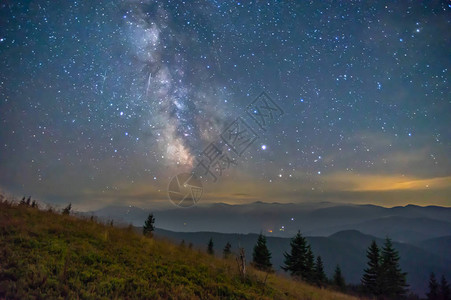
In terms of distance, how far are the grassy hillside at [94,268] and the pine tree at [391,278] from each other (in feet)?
116

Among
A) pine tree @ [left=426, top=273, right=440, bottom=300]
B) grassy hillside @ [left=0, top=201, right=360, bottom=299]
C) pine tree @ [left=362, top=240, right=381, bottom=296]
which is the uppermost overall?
grassy hillside @ [left=0, top=201, right=360, bottom=299]

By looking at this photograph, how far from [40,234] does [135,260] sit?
12.5 feet

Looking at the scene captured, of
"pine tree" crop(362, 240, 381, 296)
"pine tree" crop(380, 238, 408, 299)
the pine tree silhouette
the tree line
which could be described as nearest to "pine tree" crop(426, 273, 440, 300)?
the tree line

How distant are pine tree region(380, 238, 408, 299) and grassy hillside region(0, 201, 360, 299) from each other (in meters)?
35.4

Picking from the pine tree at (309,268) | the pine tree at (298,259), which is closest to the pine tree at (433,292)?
the pine tree at (309,268)

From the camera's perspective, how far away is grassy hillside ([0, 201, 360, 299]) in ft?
16.4

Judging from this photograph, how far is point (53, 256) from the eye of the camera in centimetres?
631

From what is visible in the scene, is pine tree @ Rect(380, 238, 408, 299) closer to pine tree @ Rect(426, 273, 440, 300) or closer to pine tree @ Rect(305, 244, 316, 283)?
pine tree @ Rect(426, 273, 440, 300)

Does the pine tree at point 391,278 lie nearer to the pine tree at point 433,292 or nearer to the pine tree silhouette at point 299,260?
the pine tree at point 433,292

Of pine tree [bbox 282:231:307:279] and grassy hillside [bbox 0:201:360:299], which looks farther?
pine tree [bbox 282:231:307:279]

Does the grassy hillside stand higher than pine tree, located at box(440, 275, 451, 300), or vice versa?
the grassy hillside

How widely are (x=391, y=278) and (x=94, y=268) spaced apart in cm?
4428

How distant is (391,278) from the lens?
3281 cm

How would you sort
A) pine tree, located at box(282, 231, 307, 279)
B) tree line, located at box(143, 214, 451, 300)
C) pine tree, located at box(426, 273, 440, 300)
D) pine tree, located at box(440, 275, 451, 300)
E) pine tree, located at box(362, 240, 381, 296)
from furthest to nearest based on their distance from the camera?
→ pine tree, located at box(426, 273, 440, 300) → pine tree, located at box(440, 275, 451, 300) → pine tree, located at box(362, 240, 381, 296) → tree line, located at box(143, 214, 451, 300) → pine tree, located at box(282, 231, 307, 279)
